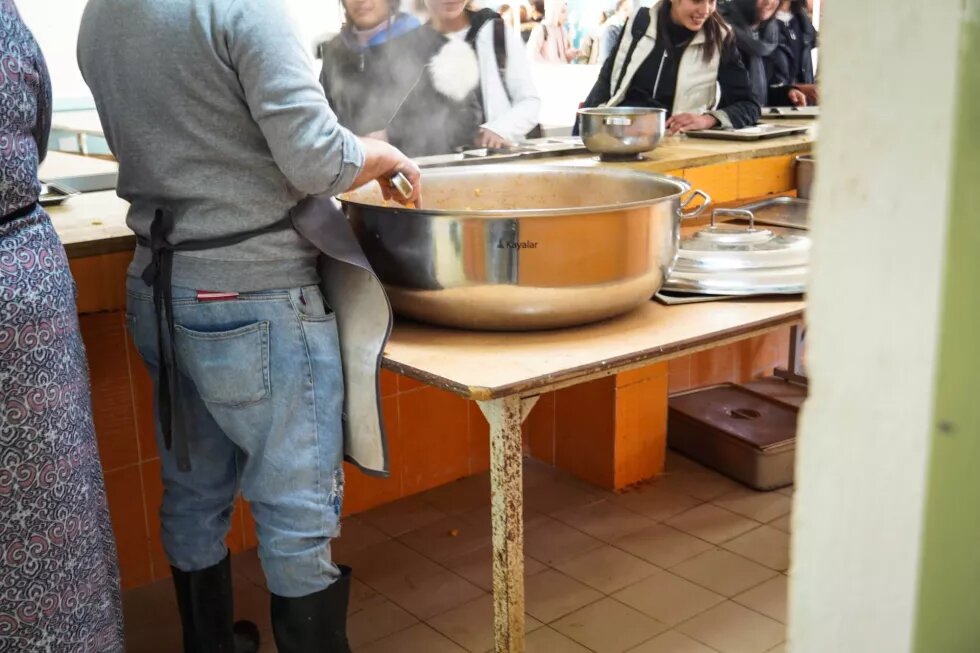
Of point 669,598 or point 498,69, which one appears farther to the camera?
point 498,69

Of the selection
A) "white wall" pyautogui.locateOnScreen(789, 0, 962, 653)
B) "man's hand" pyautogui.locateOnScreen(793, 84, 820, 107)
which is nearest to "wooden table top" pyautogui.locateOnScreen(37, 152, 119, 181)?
"white wall" pyautogui.locateOnScreen(789, 0, 962, 653)

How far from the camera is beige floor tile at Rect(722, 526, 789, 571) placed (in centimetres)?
269

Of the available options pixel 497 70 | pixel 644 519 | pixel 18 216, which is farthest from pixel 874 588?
pixel 497 70

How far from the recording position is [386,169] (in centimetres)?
180

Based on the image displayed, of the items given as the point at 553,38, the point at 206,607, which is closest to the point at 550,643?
the point at 206,607

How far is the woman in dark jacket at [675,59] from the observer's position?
13.4 ft

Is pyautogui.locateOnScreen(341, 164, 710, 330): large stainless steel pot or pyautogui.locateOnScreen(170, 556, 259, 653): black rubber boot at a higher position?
pyautogui.locateOnScreen(341, 164, 710, 330): large stainless steel pot

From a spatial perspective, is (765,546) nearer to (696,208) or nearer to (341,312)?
(696,208)

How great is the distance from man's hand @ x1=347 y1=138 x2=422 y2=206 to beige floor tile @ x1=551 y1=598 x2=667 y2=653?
3.55ft

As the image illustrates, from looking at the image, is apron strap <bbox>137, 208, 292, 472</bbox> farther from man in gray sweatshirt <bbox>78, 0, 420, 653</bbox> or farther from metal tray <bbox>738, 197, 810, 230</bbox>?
metal tray <bbox>738, 197, 810, 230</bbox>

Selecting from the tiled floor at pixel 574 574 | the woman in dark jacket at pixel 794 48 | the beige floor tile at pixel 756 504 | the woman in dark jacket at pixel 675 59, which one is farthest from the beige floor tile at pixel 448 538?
the woman in dark jacket at pixel 794 48

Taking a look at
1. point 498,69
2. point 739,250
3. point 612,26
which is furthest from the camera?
point 612,26

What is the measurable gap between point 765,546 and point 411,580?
0.96 m

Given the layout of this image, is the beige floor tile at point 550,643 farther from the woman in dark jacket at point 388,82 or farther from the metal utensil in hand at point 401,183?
the woman in dark jacket at point 388,82
